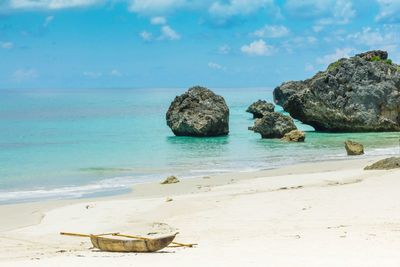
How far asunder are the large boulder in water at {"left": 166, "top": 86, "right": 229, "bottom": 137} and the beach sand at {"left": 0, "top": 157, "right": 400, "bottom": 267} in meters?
22.1

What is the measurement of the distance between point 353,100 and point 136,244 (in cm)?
3692

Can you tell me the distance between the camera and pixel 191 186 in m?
21.0

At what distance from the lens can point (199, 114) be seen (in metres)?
43.9

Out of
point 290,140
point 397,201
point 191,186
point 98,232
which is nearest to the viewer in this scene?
point 98,232

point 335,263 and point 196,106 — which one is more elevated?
point 196,106

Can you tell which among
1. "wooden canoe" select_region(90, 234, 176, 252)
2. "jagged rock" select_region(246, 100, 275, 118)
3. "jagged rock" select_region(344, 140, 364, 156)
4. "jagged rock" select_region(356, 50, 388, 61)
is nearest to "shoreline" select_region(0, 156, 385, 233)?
"jagged rock" select_region(344, 140, 364, 156)

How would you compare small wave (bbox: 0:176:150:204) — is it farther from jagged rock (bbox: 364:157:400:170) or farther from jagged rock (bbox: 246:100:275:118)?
jagged rock (bbox: 246:100:275:118)

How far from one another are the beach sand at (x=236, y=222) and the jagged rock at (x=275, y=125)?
761 inches

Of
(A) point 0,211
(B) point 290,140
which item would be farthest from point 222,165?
(A) point 0,211

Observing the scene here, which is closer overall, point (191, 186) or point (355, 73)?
point (191, 186)

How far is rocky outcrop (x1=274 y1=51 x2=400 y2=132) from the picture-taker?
45031 millimetres

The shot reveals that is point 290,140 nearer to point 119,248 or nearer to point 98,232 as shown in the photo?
point 98,232

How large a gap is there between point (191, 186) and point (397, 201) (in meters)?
8.05

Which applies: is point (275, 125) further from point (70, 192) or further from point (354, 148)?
point (70, 192)
